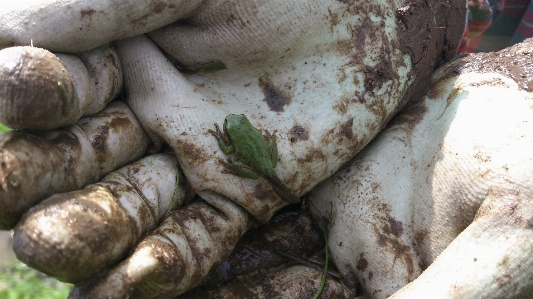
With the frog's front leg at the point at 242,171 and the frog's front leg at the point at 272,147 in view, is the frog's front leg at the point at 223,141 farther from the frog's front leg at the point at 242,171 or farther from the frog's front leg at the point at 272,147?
the frog's front leg at the point at 272,147

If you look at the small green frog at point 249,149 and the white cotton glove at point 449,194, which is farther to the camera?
the small green frog at point 249,149

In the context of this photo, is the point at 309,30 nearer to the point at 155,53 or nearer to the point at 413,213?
the point at 155,53

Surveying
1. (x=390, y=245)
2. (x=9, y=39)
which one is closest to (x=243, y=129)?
(x=390, y=245)

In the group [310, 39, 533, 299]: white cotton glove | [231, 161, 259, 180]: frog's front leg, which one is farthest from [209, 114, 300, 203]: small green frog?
[310, 39, 533, 299]: white cotton glove

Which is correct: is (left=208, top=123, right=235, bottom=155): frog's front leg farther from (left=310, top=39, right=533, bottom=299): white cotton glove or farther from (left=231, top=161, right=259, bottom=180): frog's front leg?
(left=310, top=39, right=533, bottom=299): white cotton glove

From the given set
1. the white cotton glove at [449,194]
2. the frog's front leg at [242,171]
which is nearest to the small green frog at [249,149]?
the frog's front leg at [242,171]

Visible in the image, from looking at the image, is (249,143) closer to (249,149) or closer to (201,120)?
(249,149)

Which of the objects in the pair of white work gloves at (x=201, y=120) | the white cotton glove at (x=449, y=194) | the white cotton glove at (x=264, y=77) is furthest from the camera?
the white cotton glove at (x=264, y=77)
